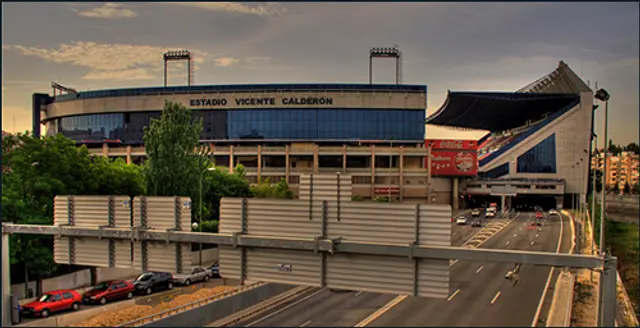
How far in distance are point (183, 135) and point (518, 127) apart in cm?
13050

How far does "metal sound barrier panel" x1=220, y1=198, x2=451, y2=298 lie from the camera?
12156 millimetres

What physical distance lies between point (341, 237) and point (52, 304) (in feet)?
80.9

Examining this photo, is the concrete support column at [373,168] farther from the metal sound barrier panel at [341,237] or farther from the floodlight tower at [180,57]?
the metal sound barrier panel at [341,237]

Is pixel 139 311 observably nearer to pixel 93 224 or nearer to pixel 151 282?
pixel 151 282

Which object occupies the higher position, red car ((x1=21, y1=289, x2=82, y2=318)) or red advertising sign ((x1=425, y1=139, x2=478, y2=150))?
red advertising sign ((x1=425, y1=139, x2=478, y2=150))

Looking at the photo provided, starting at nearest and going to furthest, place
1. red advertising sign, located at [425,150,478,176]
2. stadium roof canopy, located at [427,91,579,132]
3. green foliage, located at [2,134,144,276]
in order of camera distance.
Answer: green foliage, located at [2,134,144,276] → red advertising sign, located at [425,150,478,176] → stadium roof canopy, located at [427,91,579,132]

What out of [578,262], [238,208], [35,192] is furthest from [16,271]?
[578,262]

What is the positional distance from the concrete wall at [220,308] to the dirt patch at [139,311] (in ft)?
5.04

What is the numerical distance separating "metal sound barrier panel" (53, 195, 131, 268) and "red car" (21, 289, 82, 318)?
15.1 metres

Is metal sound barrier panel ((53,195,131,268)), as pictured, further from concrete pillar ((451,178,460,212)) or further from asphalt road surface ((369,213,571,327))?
concrete pillar ((451,178,460,212))

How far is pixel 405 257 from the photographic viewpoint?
12.3 meters

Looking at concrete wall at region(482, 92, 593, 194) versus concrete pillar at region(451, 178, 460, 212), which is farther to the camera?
concrete wall at region(482, 92, 593, 194)

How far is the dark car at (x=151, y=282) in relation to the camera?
35.7 meters

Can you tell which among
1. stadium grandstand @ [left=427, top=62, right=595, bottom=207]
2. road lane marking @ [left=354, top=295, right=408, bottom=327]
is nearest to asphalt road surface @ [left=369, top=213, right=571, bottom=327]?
road lane marking @ [left=354, top=295, right=408, bottom=327]
